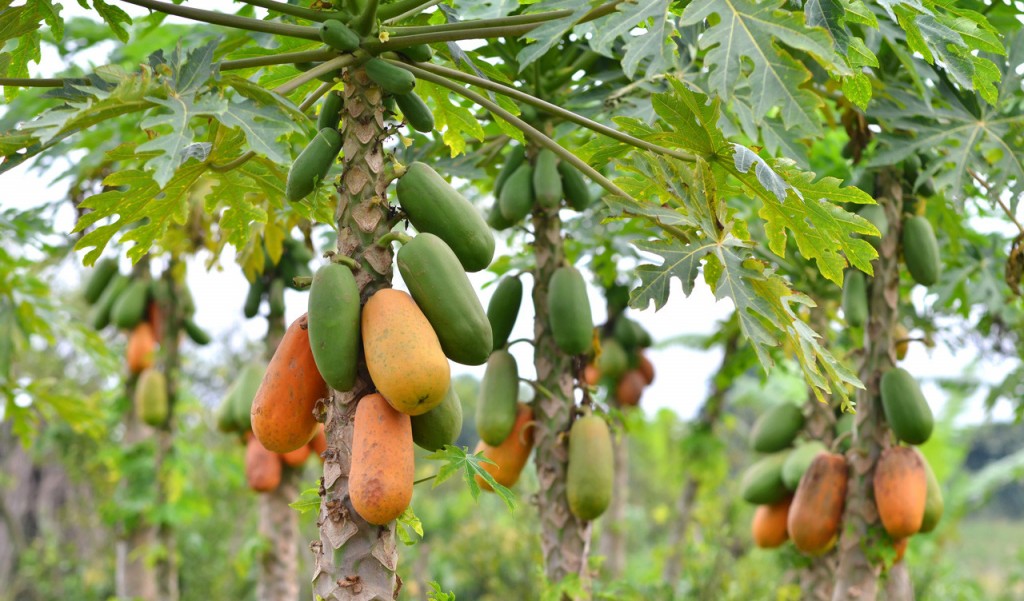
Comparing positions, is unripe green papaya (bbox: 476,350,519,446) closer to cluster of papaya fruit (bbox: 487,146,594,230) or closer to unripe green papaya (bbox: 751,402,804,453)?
cluster of papaya fruit (bbox: 487,146,594,230)

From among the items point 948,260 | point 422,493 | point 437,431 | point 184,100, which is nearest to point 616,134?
point 437,431

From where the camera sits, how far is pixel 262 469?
15.4ft

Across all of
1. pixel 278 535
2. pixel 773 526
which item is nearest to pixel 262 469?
pixel 278 535

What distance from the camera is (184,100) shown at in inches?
80.1

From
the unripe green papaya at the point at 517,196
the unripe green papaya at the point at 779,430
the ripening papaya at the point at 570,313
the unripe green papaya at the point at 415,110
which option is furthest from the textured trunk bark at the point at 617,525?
the unripe green papaya at the point at 415,110

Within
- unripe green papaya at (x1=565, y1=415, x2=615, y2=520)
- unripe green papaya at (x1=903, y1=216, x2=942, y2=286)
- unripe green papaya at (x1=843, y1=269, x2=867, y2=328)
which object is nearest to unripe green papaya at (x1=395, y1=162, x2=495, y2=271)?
unripe green papaya at (x1=565, y1=415, x2=615, y2=520)

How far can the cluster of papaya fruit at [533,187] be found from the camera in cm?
336

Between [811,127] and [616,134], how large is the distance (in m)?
0.47

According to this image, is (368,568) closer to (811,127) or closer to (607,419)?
(811,127)

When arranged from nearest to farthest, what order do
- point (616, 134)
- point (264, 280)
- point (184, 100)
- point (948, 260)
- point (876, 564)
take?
point (184, 100), point (616, 134), point (876, 564), point (948, 260), point (264, 280)

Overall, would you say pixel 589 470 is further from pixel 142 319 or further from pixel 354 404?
pixel 142 319

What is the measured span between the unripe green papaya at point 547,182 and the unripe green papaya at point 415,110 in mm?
883

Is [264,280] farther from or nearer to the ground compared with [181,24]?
nearer to the ground

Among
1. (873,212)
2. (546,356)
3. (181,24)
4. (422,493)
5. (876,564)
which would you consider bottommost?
(422,493)
